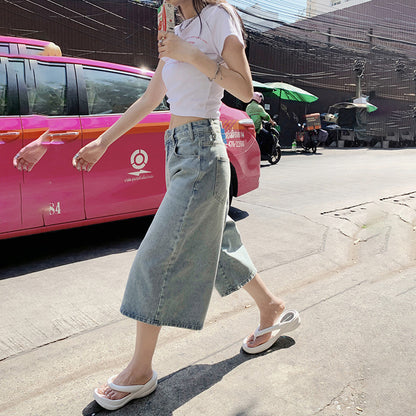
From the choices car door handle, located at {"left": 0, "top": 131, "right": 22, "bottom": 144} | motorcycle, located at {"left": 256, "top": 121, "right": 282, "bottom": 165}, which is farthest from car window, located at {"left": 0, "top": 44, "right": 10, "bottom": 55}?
motorcycle, located at {"left": 256, "top": 121, "right": 282, "bottom": 165}

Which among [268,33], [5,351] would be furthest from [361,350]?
[268,33]

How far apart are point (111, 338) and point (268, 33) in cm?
1888

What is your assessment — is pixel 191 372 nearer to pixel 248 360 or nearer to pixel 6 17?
pixel 248 360

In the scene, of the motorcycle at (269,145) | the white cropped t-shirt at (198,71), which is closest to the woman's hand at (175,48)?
the white cropped t-shirt at (198,71)

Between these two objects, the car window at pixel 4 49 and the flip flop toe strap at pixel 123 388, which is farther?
the car window at pixel 4 49

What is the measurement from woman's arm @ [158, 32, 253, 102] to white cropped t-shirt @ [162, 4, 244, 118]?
43 millimetres

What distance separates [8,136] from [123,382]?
2070mm

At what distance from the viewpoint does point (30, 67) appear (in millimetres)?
3373

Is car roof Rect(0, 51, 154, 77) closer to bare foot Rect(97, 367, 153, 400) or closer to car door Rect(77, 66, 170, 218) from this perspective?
car door Rect(77, 66, 170, 218)

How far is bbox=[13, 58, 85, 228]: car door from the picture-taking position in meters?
3.26

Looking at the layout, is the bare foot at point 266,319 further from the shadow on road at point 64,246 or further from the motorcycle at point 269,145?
the motorcycle at point 269,145

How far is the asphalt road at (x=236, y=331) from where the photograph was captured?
1.90 m

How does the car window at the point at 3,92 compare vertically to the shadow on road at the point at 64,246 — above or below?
above

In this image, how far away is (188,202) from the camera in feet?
5.76
